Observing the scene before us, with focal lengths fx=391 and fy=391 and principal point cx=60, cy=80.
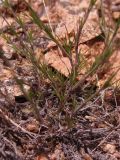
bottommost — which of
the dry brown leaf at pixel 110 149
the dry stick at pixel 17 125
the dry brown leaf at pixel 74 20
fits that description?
the dry brown leaf at pixel 110 149

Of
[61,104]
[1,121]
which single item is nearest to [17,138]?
[1,121]

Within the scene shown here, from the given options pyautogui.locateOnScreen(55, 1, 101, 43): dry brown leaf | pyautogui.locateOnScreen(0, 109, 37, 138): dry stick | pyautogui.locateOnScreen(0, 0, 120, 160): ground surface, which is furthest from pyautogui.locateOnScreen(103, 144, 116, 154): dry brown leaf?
pyautogui.locateOnScreen(55, 1, 101, 43): dry brown leaf

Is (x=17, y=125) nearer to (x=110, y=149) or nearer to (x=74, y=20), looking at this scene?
(x=110, y=149)

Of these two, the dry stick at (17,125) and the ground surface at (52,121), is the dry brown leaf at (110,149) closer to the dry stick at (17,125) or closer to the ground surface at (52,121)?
the ground surface at (52,121)

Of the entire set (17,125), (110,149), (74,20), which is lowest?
(110,149)

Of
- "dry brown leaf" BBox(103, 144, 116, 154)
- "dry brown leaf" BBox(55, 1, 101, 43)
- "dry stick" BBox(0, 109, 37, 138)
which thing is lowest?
"dry brown leaf" BBox(103, 144, 116, 154)

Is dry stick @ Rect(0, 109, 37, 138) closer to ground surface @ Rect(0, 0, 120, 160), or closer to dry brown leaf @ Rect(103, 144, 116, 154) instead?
ground surface @ Rect(0, 0, 120, 160)

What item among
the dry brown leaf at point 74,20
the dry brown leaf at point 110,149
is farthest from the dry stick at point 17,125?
the dry brown leaf at point 74,20

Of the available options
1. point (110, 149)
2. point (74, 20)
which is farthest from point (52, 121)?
point (74, 20)

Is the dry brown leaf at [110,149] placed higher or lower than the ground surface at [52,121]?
lower

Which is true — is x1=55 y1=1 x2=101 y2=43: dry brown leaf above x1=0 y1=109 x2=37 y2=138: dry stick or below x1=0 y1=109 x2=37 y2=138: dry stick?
above

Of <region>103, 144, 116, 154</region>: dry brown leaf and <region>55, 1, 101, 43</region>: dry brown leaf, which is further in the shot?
<region>55, 1, 101, 43</region>: dry brown leaf
